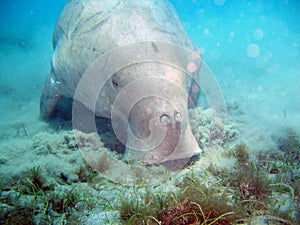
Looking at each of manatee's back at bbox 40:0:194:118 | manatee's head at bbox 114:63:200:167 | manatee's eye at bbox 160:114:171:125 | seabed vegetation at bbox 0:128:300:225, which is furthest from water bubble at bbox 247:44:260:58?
manatee's eye at bbox 160:114:171:125

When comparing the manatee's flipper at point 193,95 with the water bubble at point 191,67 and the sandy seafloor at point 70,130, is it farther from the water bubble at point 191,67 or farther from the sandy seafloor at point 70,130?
the water bubble at point 191,67

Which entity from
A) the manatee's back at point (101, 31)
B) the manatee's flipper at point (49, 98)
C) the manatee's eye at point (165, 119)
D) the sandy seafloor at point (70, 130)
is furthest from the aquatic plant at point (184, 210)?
the manatee's flipper at point (49, 98)

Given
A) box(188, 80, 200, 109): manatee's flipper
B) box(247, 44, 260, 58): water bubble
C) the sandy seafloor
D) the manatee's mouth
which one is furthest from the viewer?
box(247, 44, 260, 58): water bubble

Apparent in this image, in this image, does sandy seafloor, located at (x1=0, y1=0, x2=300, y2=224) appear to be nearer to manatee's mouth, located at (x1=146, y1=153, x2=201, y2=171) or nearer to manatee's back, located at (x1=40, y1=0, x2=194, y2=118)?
manatee's mouth, located at (x1=146, y1=153, x2=201, y2=171)

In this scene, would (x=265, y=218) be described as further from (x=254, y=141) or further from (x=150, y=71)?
(x=254, y=141)

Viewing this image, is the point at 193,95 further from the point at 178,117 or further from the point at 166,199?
the point at 166,199

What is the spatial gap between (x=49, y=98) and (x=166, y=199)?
437cm

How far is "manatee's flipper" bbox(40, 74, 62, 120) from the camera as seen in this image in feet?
18.6

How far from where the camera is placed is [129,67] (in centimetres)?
362

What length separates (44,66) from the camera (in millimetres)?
15891

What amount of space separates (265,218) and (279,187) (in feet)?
2.10

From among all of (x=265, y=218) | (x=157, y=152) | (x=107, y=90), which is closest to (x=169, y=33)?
(x=107, y=90)

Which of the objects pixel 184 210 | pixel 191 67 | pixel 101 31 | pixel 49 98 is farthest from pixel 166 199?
pixel 49 98

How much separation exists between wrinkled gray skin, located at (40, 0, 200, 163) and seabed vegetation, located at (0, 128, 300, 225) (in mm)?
510
